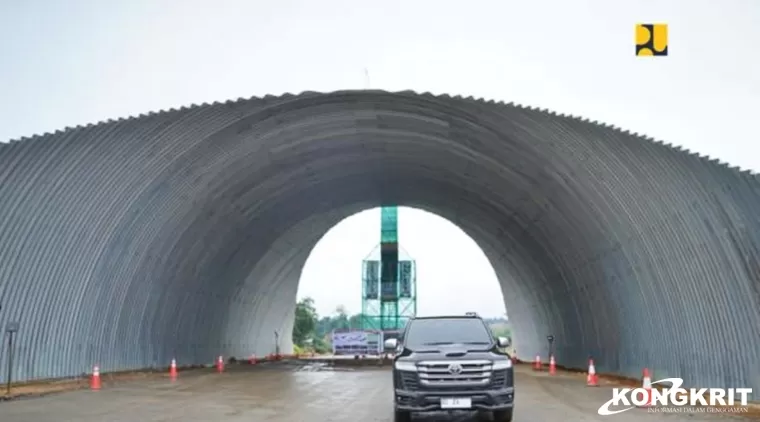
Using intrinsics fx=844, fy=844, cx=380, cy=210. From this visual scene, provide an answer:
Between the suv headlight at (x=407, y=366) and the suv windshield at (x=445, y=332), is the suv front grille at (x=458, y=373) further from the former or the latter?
the suv windshield at (x=445, y=332)

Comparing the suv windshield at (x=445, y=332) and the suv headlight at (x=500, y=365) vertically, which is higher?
the suv windshield at (x=445, y=332)

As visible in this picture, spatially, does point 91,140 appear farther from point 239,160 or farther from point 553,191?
point 553,191

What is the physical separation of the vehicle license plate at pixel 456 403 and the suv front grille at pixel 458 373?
0.24m

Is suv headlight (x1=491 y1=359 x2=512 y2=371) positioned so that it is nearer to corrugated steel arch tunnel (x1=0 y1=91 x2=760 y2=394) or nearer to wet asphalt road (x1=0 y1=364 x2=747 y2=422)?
A: wet asphalt road (x1=0 y1=364 x2=747 y2=422)

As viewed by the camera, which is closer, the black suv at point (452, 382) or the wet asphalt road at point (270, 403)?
the black suv at point (452, 382)

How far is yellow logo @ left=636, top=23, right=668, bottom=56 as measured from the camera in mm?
19375

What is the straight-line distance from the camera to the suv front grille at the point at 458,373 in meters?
13.5

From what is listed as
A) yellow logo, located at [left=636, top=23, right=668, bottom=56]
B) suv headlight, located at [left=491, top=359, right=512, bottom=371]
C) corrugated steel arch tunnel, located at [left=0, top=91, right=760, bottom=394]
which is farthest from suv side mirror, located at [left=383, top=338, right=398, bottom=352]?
yellow logo, located at [left=636, top=23, right=668, bottom=56]

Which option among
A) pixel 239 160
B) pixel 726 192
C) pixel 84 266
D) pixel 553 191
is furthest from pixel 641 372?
pixel 84 266

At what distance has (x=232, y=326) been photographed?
128 feet

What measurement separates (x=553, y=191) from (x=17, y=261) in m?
14.3

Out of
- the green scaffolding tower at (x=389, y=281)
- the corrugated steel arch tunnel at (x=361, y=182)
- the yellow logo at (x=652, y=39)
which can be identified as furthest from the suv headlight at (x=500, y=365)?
the green scaffolding tower at (x=389, y=281)

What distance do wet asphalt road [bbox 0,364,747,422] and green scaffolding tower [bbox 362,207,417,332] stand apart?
3827cm

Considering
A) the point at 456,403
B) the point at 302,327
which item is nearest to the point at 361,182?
the point at 456,403
